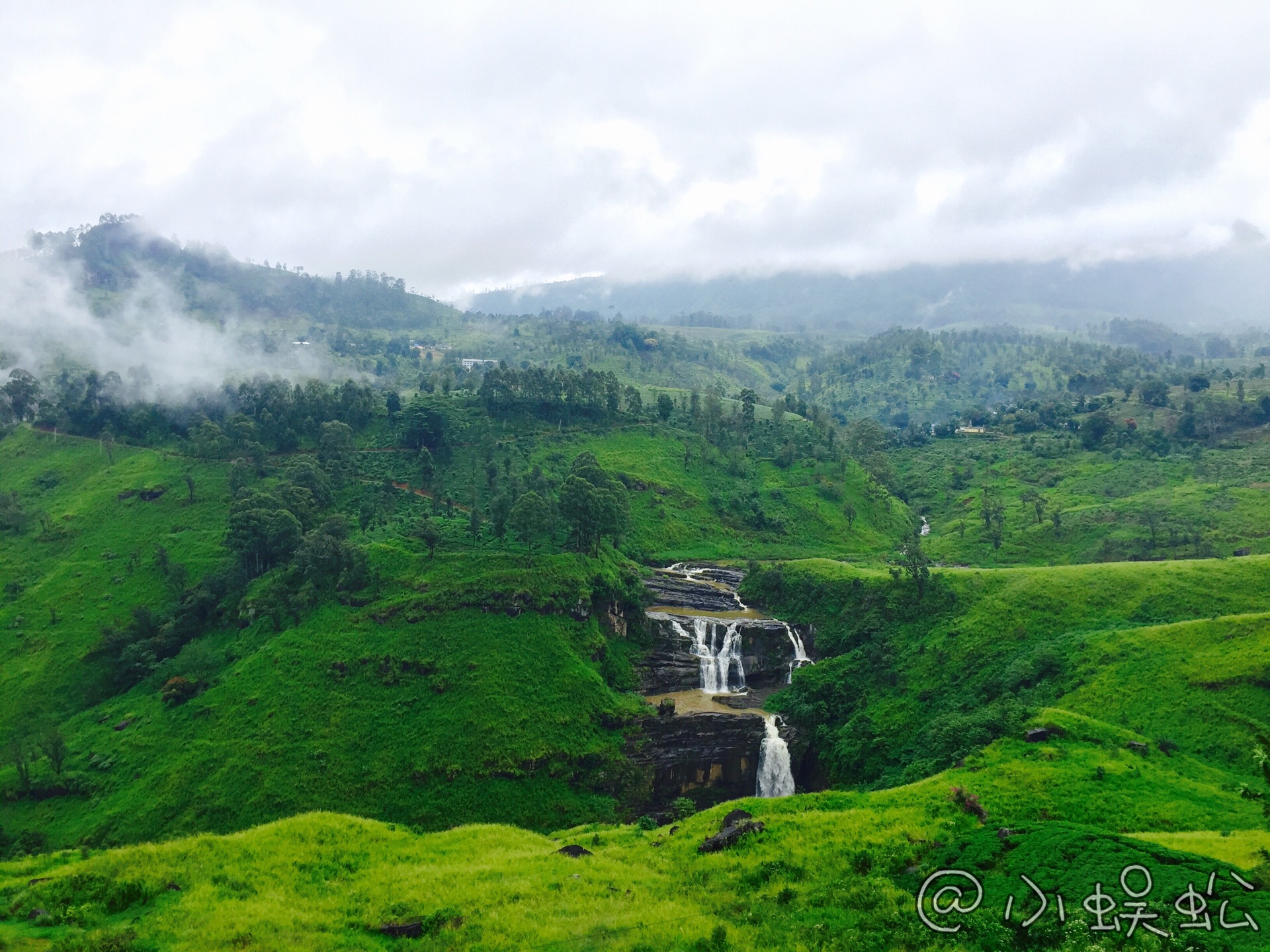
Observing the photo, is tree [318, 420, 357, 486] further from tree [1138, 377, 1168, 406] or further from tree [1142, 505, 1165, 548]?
tree [1138, 377, 1168, 406]

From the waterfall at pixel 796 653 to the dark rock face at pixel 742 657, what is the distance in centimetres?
26

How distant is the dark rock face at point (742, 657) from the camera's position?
219ft

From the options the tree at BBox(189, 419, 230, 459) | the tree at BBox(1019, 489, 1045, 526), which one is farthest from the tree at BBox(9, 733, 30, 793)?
the tree at BBox(1019, 489, 1045, 526)

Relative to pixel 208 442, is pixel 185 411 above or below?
above

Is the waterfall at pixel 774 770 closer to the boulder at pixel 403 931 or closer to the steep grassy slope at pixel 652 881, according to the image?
the steep grassy slope at pixel 652 881

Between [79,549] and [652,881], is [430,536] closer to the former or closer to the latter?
[79,549]

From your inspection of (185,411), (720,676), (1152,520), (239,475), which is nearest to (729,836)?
(720,676)

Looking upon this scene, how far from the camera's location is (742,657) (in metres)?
67.4

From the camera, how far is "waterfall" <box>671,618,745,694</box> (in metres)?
66.4

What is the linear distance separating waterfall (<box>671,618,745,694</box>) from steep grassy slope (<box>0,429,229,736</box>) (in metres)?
54.6

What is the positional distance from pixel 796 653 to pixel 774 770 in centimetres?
1468

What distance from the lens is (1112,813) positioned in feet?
109

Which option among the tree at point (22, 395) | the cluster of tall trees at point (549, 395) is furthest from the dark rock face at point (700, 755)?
the tree at point (22, 395)

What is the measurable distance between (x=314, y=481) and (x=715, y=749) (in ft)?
193
